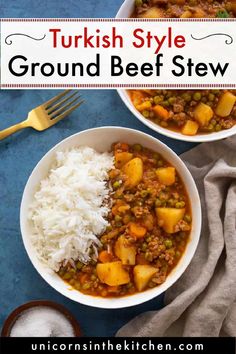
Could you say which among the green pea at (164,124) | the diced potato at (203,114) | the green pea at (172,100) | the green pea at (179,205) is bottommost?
the green pea at (179,205)

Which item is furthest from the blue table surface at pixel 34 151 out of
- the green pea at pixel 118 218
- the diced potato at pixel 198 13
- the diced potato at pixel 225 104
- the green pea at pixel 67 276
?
the green pea at pixel 118 218

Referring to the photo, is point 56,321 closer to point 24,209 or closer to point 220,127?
point 24,209

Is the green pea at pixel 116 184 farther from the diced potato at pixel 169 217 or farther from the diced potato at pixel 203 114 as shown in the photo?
the diced potato at pixel 203 114

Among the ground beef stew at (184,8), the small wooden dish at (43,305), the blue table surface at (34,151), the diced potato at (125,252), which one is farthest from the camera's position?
the blue table surface at (34,151)

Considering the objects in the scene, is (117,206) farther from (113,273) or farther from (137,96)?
(137,96)

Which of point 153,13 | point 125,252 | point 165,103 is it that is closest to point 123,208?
point 125,252

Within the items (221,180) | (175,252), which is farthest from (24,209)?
(221,180)
